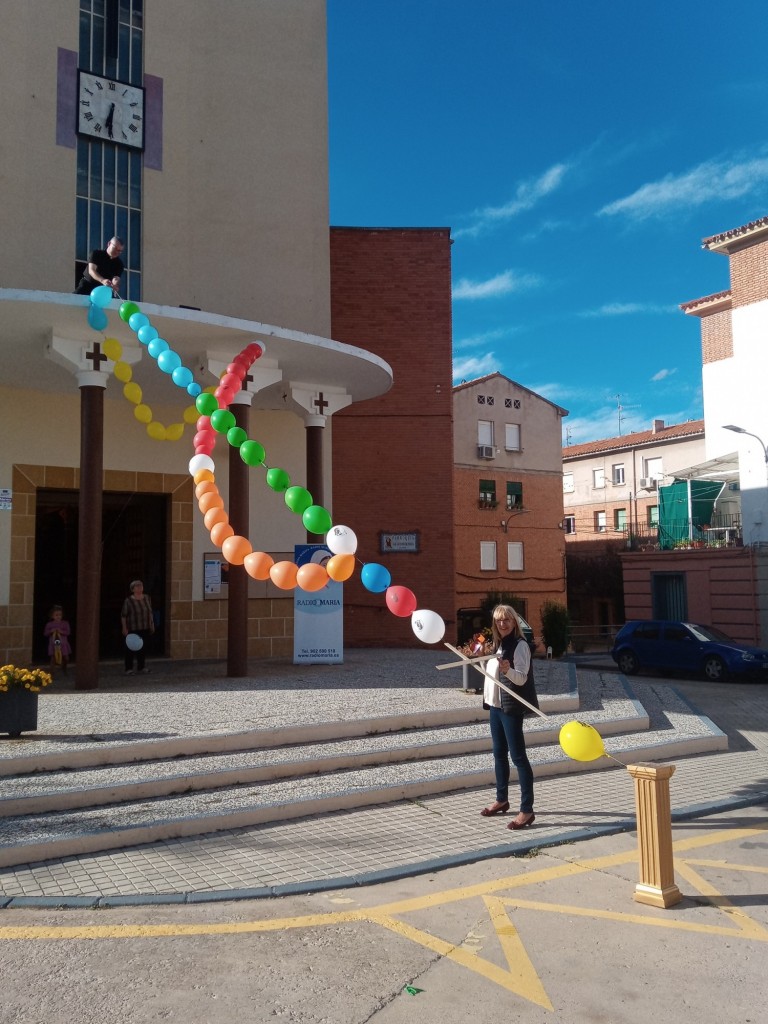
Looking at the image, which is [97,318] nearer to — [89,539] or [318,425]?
[89,539]

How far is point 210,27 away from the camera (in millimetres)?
16531

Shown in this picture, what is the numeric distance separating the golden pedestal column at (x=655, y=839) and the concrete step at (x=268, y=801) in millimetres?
2757

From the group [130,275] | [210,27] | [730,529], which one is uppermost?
[210,27]

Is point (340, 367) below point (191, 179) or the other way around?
below

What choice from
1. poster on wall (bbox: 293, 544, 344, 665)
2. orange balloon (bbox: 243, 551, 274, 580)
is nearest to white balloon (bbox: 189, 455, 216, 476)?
orange balloon (bbox: 243, 551, 274, 580)

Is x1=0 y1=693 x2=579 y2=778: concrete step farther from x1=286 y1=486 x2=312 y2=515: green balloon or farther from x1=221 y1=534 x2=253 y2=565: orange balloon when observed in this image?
x1=286 y1=486 x2=312 y2=515: green balloon

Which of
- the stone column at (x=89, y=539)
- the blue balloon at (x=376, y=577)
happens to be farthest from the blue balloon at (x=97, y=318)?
the blue balloon at (x=376, y=577)

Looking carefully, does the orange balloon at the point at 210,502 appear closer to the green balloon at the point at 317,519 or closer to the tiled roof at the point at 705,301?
the green balloon at the point at 317,519

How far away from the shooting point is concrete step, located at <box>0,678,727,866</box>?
6.15 meters

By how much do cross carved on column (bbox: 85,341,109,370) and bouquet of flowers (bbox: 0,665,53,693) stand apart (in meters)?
5.18

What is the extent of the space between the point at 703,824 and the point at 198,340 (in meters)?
9.24

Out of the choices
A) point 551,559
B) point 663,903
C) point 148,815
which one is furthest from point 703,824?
point 551,559

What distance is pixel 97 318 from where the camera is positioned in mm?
10859

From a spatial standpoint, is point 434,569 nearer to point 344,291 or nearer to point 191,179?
point 344,291
